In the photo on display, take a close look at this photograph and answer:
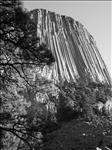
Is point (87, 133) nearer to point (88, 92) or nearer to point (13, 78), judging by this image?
point (88, 92)

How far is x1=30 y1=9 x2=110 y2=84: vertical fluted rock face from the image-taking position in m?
38.5

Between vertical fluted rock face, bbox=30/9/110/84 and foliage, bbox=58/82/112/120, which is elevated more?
vertical fluted rock face, bbox=30/9/110/84

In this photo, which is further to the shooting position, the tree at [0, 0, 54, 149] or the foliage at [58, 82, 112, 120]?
the foliage at [58, 82, 112, 120]

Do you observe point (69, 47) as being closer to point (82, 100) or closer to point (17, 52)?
point (82, 100)

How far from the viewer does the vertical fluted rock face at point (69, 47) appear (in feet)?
126

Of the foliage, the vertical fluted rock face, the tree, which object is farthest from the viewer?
the vertical fluted rock face

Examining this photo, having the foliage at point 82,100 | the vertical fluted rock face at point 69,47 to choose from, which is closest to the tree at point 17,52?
the foliage at point 82,100

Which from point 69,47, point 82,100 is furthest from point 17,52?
point 69,47

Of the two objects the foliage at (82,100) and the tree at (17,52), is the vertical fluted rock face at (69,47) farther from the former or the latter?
the tree at (17,52)

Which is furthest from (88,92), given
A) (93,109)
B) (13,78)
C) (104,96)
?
(13,78)

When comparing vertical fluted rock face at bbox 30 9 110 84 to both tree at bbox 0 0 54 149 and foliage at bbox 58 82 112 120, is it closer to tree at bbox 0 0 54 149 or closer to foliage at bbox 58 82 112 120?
foliage at bbox 58 82 112 120

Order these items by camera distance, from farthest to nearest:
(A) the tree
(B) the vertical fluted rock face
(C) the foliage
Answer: (B) the vertical fluted rock face
(C) the foliage
(A) the tree

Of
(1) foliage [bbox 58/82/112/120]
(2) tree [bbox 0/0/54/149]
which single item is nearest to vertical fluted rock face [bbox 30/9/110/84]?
(1) foliage [bbox 58/82/112/120]

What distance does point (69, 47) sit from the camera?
4412 cm
